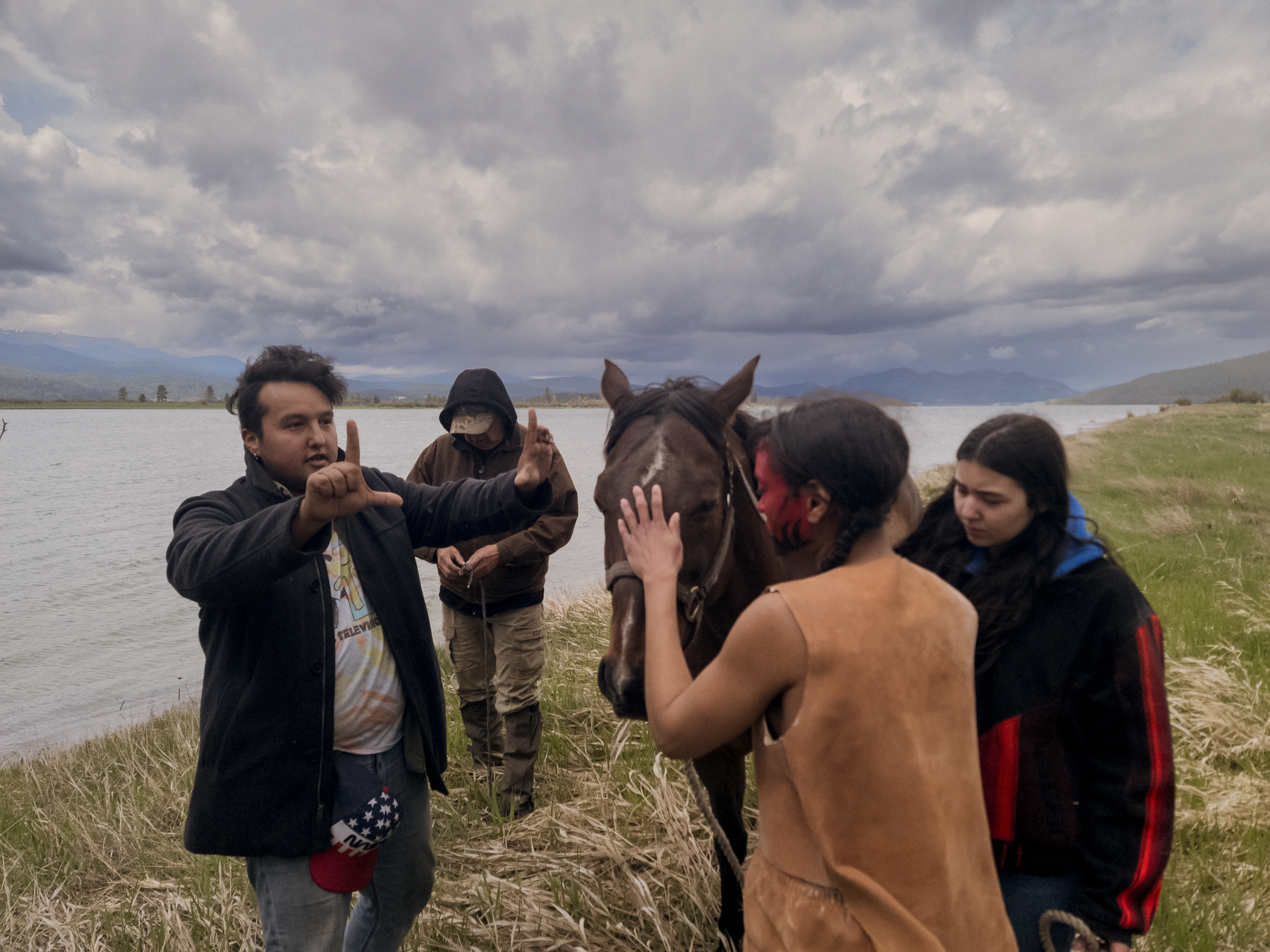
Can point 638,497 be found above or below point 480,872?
above

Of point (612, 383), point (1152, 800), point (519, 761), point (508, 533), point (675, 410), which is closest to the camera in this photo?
point (1152, 800)

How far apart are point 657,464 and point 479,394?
2.76m

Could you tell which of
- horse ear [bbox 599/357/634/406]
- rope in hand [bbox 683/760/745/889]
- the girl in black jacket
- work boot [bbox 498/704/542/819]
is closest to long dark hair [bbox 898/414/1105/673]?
the girl in black jacket

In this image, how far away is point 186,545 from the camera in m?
1.98

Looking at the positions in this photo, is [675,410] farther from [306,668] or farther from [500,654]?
[500,654]

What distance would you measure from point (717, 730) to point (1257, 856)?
3842 millimetres

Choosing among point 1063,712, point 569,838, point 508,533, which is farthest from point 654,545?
point 508,533

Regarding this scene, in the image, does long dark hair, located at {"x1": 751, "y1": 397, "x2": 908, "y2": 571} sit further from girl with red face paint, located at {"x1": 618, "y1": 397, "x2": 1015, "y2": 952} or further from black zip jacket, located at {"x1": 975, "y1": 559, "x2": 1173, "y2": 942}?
black zip jacket, located at {"x1": 975, "y1": 559, "x2": 1173, "y2": 942}

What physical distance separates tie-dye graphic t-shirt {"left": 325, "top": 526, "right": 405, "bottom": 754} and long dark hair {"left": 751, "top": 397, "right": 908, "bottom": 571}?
1.68 metres

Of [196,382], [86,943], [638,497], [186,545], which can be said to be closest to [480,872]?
[86,943]

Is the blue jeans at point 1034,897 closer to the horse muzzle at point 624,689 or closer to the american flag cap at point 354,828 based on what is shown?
the horse muzzle at point 624,689

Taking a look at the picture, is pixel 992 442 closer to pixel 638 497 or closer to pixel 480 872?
pixel 638 497

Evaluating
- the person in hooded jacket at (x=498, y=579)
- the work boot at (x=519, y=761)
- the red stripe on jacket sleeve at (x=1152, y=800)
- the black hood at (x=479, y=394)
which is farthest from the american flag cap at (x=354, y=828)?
the black hood at (x=479, y=394)

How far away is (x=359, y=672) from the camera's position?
7.63 ft
